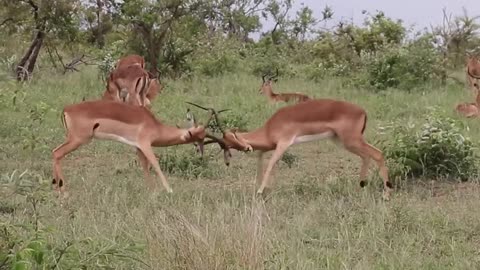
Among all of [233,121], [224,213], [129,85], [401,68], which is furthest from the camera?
[401,68]

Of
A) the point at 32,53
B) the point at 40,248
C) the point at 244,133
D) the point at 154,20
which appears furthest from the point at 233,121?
the point at 40,248

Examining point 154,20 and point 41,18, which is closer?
point 41,18

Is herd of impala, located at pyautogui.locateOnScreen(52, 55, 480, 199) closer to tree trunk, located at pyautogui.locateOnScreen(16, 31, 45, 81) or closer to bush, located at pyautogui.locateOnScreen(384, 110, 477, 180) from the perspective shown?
bush, located at pyautogui.locateOnScreen(384, 110, 477, 180)

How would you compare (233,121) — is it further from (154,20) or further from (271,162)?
(154,20)

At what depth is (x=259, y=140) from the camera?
6.63 meters

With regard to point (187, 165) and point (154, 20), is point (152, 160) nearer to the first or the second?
point (187, 165)

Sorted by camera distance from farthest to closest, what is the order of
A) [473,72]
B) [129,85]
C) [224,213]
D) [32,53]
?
1. [32,53]
2. [473,72]
3. [129,85]
4. [224,213]

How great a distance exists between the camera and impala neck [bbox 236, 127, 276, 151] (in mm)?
6582

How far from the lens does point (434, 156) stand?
22.4 ft

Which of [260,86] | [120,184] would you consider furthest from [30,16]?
[120,184]

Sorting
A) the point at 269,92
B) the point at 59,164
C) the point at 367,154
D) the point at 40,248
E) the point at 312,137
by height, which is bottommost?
the point at 269,92

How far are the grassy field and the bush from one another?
190 millimetres

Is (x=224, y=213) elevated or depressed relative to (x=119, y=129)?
depressed

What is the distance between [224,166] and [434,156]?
191 centimetres
